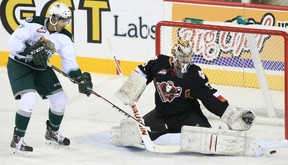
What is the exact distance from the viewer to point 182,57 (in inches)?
292

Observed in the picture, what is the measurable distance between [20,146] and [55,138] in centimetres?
42

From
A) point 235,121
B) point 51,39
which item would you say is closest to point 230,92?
point 235,121

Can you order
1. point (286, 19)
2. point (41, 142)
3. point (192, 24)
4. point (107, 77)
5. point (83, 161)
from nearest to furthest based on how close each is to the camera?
point (83, 161) → point (41, 142) → point (192, 24) → point (286, 19) → point (107, 77)

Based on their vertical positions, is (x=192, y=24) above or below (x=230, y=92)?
above

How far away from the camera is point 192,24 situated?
8.41 meters

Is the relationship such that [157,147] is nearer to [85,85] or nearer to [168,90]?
[168,90]

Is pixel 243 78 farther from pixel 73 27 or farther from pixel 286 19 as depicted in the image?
pixel 73 27

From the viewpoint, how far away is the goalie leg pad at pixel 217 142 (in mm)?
7383

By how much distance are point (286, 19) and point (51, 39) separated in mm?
2635

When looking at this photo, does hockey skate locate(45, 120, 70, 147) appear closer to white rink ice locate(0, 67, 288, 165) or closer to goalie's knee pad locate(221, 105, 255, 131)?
white rink ice locate(0, 67, 288, 165)

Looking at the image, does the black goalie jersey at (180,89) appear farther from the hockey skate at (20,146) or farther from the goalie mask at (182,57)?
the hockey skate at (20,146)

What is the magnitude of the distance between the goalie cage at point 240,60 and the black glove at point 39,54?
149 cm

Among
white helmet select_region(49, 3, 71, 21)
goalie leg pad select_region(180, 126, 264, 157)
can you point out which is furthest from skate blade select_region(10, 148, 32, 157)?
goalie leg pad select_region(180, 126, 264, 157)

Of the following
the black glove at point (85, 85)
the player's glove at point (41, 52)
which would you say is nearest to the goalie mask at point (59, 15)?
the player's glove at point (41, 52)
